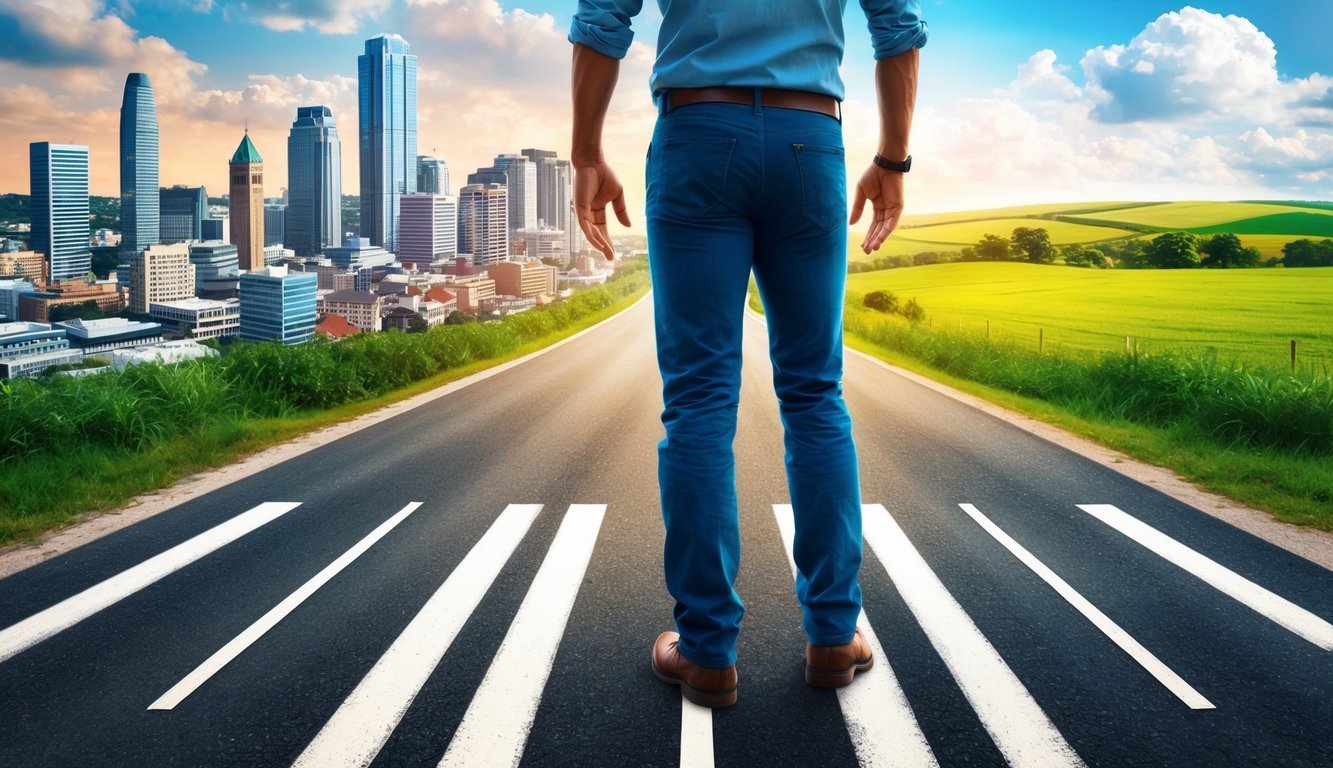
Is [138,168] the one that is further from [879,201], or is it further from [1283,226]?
[879,201]

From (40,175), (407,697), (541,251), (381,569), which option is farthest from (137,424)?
(541,251)

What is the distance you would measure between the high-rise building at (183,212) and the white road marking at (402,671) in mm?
69498

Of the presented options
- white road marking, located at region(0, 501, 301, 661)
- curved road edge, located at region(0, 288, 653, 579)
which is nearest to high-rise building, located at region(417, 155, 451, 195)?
curved road edge, located at region(0, 288, 653, 579)

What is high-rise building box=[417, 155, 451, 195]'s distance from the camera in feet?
251

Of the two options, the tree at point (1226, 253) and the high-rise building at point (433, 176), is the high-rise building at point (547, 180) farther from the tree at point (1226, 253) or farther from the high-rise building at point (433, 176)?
the tree at point (1226, 253)

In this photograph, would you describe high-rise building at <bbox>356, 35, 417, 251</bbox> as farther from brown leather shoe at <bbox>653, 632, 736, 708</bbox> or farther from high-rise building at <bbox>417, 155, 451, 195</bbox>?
brown leather shoe at <bbox>653, 632, 736, 708</bbox>

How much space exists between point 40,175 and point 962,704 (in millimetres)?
52820

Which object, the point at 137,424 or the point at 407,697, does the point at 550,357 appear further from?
the point at 407,697

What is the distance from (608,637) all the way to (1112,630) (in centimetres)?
A: 164

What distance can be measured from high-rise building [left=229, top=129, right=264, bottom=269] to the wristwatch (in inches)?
2517

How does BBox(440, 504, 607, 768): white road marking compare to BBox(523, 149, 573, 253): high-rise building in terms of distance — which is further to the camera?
BBox(523, 149, 573, 253): high-rise building

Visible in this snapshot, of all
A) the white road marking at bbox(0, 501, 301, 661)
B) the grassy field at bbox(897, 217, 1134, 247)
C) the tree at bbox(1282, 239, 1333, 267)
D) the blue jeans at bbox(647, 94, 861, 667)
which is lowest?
the white road marking at bbox(0, 501, 301, 661)

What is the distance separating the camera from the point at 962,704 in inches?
85.8

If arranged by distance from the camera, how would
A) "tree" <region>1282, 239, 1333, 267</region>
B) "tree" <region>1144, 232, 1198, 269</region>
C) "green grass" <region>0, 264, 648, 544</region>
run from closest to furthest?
"green grass" <region>0, 264, 648, 544</region>, "tree" <region>1282, 239, 1333, 267</region>, "tree" <region>1144, 232, 1198, 269</region>
